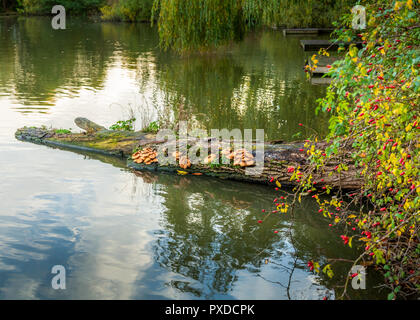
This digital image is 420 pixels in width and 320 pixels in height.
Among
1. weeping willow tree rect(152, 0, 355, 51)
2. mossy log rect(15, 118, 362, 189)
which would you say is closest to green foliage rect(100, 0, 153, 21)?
weeping willow tree rect(152, 0, 355, 51)

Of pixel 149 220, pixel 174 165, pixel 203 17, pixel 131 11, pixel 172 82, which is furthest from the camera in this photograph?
pixel 131 11

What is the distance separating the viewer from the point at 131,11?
135ft

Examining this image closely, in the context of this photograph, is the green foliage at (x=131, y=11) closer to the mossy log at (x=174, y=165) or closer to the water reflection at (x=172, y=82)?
the water reflection at (x=172, y=82)

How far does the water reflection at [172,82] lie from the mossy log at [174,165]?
1210mm

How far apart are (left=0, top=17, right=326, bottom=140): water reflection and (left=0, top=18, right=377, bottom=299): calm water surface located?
0.29 ft

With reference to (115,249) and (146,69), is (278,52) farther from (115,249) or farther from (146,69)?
(115,249)

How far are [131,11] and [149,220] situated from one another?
3773 cm

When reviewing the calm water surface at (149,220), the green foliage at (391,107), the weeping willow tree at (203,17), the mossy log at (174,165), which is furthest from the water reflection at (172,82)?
the green foliage at (391,107)

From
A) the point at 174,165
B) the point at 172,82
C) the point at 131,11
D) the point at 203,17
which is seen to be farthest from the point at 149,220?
the point at 131,11

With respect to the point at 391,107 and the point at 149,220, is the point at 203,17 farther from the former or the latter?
the point at 391,107

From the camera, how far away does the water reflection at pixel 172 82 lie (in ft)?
36.9

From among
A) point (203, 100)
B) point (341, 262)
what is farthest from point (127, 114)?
point (341, 262)

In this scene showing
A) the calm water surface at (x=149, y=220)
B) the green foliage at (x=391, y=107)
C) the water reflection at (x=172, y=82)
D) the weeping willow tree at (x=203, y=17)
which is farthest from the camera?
the water reflection at (x=172, y=82)
